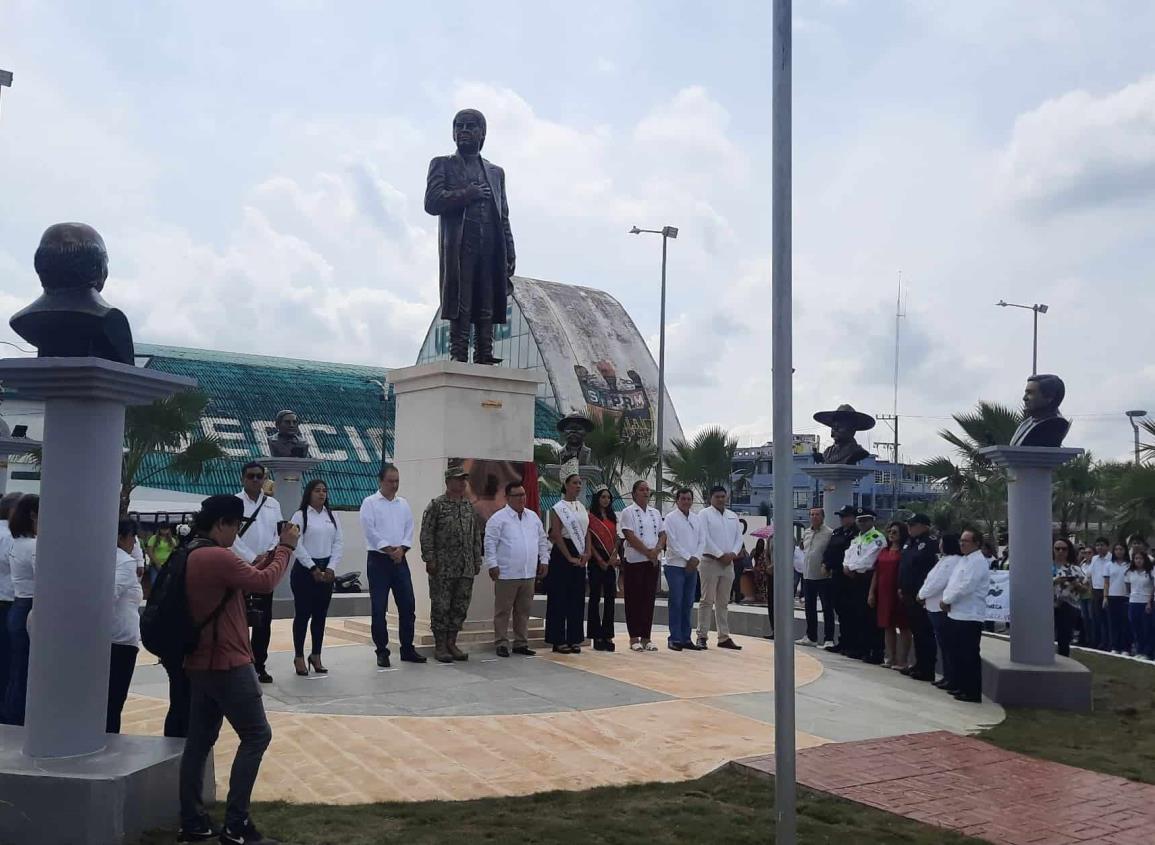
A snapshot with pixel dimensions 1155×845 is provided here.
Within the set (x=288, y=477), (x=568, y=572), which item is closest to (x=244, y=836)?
(x=568, y=572)

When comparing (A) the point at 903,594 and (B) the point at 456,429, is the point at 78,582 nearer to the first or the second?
(B) the point at 456,429

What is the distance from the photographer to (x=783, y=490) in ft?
14.9

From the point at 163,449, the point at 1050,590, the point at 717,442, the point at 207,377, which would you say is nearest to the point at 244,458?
the point at 207,377

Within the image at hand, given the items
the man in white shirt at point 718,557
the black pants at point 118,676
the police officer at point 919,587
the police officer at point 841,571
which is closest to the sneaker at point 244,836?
the black pants at point 118,676

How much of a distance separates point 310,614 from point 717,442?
743 inches

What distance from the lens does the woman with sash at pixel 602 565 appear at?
35.4 feet

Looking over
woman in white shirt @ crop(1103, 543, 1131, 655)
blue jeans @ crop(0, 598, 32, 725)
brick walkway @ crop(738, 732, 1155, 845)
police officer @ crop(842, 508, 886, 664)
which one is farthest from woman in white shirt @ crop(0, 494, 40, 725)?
woman in white shirt @ crop(1103, 543, 1131, 655)

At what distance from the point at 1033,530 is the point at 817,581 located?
2887mm

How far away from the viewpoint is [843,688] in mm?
9539

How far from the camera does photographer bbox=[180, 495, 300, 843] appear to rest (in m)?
4.98

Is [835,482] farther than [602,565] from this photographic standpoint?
Yes

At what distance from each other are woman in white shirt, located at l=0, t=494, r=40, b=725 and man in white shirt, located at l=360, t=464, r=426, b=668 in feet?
9.82

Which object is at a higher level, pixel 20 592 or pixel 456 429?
pixel 456 429

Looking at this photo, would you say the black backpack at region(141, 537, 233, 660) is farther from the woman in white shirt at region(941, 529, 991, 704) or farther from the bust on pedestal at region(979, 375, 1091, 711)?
the bust on pedestal at region(979, 375, 1091, 711)
